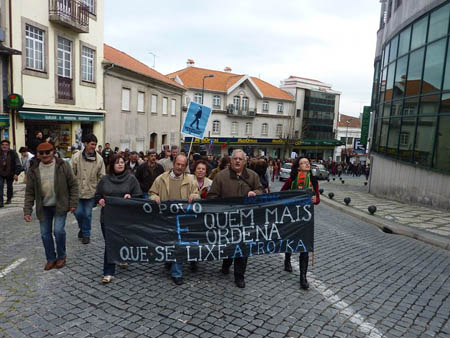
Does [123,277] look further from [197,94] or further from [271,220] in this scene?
[197,94]

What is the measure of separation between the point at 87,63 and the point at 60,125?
3815mm

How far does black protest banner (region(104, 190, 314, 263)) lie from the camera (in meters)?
4.75

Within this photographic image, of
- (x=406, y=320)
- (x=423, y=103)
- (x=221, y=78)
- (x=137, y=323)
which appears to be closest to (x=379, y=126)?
(x=423, y=103)

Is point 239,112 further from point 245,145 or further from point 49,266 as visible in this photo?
point 49,266

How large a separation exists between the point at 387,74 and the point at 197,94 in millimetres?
27245

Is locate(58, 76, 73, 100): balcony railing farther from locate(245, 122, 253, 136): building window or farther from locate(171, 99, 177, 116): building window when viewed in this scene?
locate(245, 122, 253, 136): building window

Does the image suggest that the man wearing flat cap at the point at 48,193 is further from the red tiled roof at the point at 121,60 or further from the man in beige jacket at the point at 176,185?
the red tiled roof at the point at 121,60

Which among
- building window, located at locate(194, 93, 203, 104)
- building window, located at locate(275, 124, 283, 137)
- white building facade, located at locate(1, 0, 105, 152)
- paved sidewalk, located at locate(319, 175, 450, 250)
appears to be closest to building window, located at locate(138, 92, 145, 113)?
white building facade, located at locate(1, 0, 105, 152)

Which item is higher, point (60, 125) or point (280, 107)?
point (280, 107)

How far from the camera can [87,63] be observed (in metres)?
18.8

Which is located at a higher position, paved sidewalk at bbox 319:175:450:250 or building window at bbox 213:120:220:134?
building window at bbox 213:120:220:134

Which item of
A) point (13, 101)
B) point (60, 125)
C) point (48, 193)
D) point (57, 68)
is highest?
point (57, 68)

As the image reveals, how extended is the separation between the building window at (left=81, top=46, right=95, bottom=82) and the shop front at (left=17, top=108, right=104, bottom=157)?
1.96m

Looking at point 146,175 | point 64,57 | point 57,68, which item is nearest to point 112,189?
point 146,175
